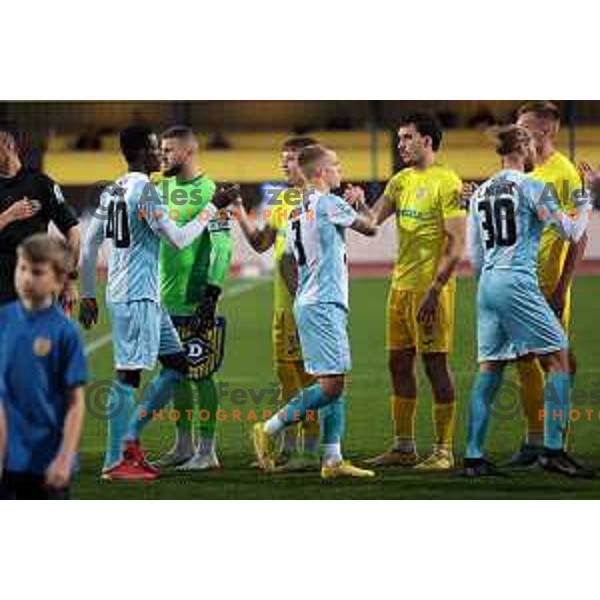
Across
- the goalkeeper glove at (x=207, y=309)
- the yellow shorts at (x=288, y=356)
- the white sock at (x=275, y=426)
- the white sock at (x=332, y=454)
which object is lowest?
the white sock at (x=332, y=454)

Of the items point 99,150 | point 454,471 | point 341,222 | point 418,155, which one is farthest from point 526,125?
point 99,150

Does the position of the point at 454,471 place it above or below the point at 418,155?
below

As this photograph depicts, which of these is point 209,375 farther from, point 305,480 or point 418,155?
point 418,155

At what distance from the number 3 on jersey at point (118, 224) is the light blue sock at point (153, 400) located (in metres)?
0.71

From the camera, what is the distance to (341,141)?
18.4 m

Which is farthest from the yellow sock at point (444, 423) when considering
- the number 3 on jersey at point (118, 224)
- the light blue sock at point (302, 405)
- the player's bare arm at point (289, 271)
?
the number 3 on jersey at point (118, 224)

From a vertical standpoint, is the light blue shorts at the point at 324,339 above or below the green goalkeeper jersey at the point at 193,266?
below

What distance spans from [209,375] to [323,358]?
2.70 feet

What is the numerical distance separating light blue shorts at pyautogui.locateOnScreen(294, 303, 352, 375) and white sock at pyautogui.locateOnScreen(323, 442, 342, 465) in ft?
1.32

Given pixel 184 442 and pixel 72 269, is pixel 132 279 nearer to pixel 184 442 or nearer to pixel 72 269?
pixel 72 269

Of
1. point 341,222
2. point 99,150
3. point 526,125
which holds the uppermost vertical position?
point 99,150

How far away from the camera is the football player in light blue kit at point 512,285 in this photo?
8.95 metres

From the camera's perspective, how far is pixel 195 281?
31.4 ft

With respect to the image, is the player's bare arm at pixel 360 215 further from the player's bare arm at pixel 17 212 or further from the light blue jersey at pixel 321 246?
the player's bare arm at pixel 17 212
